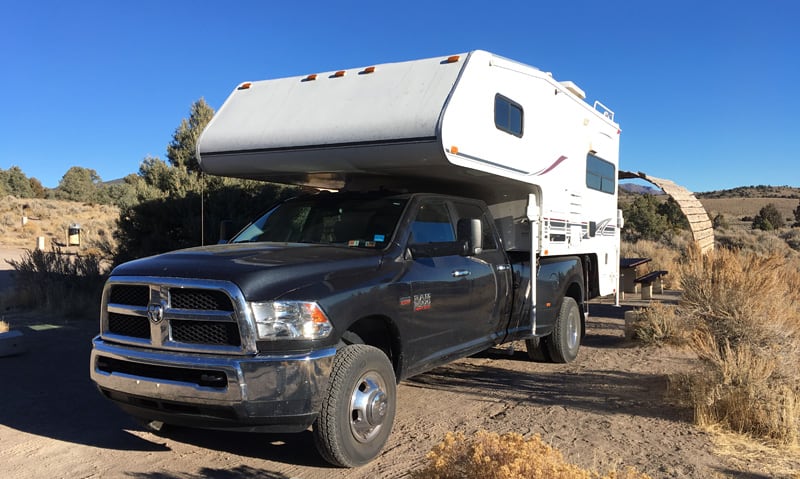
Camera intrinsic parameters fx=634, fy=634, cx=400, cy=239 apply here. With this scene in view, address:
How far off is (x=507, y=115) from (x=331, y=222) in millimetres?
2209

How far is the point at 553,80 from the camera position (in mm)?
7531

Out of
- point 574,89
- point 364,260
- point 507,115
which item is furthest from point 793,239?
point 364,260

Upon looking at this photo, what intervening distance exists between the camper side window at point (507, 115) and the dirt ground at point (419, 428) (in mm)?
2614

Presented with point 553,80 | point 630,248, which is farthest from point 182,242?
point 630,248

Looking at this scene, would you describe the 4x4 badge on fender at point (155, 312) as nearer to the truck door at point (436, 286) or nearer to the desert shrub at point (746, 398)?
the truck door at point (436, 286)

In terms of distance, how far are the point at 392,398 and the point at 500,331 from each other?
7.05 ft

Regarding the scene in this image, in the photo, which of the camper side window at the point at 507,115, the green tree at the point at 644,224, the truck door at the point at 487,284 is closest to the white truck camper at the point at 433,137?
the camper side window at the point at 507,115

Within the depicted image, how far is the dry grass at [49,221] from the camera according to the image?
1070 inches

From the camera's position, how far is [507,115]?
6.42 metres

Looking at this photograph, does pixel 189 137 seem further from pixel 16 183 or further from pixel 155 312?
pixel 16 183

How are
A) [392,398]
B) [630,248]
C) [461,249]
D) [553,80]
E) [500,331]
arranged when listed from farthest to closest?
[630,248] < [553,80] < [500,331] < [461,249] < [392,398]

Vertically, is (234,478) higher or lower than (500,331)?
lower

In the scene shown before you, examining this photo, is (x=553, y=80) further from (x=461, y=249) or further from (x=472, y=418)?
(x=472, y=418)

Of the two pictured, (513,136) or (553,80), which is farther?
(553,80)
